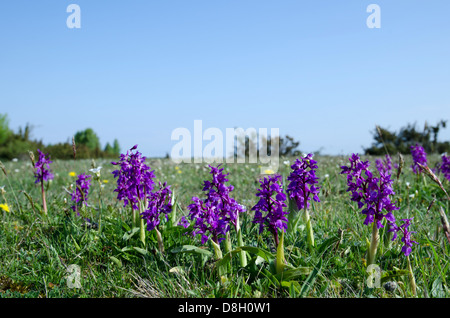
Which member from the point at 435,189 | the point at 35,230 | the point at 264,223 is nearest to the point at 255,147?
the point at 435,189

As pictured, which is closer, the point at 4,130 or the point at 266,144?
the point at 266,144

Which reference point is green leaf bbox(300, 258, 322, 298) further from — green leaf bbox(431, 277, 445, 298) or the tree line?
the tree line

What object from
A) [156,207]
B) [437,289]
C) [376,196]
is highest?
[376,196]

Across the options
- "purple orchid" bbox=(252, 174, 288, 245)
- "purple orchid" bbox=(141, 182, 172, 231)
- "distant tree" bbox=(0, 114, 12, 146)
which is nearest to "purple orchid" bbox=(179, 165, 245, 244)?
"purple orchid" bbox=(252, 174, 288, 245)

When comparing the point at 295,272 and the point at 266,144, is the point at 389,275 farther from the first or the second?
the point at 266,144

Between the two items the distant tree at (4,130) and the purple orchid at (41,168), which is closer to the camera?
the purple orchid at (41,168)

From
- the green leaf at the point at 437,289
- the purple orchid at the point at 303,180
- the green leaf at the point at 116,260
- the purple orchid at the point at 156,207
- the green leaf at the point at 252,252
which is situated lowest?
the green leaf at the point at 437,289

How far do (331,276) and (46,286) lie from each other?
2.39 meters

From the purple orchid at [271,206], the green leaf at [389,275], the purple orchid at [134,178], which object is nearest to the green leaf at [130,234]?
the purple orchid at [134,178]

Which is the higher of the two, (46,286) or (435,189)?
(435,189)

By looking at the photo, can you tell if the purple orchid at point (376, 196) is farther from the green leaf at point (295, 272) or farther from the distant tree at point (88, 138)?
the distant tree at point (88, 138)

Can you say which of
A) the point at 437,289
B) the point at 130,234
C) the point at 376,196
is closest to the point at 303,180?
the point at 376,196
